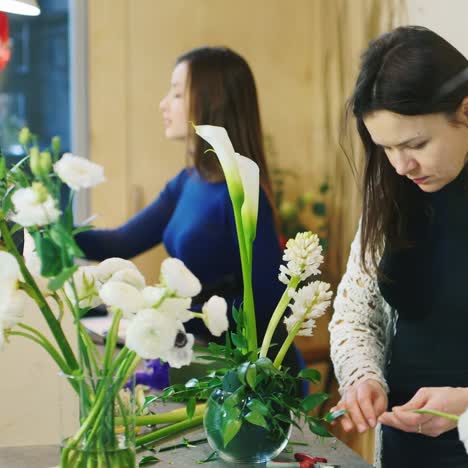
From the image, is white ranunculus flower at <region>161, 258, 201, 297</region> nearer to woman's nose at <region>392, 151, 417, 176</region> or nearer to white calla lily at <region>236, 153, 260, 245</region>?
white calla lily at <region>236, 153, 260, 245</region>

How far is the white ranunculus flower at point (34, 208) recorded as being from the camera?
85cm

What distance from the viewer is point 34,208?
33.4 inches

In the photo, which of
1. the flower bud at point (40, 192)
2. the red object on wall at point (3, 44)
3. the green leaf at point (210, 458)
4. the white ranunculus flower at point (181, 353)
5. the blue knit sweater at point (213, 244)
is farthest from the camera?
the blue knit sweater at point (213, 244)

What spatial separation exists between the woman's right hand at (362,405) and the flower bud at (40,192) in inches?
22.9

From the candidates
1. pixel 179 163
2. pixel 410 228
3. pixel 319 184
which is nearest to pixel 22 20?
pixel 179 163

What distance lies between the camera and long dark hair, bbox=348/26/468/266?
1328 mm

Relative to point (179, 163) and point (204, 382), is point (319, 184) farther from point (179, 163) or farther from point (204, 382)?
point (204, 382)

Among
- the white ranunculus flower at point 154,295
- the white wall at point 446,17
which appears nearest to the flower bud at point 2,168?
the white ranunculus flower at point 154,295

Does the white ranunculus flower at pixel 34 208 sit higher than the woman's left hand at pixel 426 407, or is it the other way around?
the white ranunculus flower at pixel 34 208

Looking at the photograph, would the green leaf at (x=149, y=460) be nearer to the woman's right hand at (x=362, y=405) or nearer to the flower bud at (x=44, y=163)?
the woman's right hand at (x=362, y=405)

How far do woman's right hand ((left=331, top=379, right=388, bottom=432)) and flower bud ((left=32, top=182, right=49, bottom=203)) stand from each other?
0.58 m

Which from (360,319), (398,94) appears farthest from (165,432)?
(398,94)

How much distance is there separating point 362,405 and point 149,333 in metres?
0.53

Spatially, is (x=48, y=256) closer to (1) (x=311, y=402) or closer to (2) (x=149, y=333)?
(2) (x=149, y=333)
